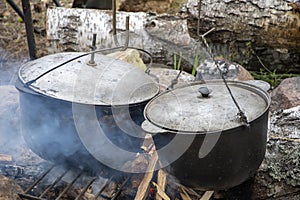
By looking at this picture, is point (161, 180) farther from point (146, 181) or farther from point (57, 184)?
point (57, 184)

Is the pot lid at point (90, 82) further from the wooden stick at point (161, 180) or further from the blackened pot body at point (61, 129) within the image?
the wooden stick at point (161, 180)

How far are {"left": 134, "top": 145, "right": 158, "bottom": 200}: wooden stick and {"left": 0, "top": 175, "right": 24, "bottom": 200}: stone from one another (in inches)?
26.0

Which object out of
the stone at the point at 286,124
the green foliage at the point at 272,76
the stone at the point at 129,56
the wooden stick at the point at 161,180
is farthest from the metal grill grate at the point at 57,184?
the green foliage at the point at 272,76

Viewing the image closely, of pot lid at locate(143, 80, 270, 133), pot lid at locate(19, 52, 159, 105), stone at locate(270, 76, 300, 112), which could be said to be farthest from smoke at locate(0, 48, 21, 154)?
stone at locate(270, 76, 300, 112)

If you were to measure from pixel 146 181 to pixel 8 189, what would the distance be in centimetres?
79

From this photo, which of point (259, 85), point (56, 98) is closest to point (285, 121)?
point (259, 85)

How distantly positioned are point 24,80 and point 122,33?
2.08 m

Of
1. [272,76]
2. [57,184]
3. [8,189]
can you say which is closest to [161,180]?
Result: [57,184]

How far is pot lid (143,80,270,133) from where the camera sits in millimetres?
1909

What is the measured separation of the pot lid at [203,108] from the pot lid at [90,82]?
0.46 feet

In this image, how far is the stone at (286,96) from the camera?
3254 millimetres

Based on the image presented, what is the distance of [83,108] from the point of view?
2.12 meters

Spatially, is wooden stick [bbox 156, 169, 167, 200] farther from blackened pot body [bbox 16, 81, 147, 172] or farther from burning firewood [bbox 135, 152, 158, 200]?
blackened pot body [bbox 16, 81, 147, 172]

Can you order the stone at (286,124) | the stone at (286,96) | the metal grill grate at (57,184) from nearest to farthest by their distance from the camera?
the metal grill grate at (57,184), the stone at (286,124), the stone at (286,96)
